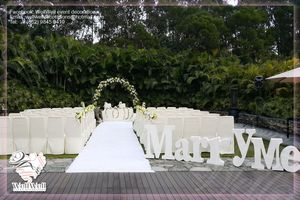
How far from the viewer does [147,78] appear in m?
12.6

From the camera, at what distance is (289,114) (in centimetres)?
1089

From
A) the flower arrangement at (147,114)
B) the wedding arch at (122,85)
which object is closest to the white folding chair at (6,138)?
the flower arrangement at (147,114)

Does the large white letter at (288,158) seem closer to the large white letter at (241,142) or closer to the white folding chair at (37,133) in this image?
the large white letter at (241,142)

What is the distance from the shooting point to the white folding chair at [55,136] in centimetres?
750

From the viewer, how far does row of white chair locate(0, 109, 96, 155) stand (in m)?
7.19

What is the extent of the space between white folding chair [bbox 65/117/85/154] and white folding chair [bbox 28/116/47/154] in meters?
0.42

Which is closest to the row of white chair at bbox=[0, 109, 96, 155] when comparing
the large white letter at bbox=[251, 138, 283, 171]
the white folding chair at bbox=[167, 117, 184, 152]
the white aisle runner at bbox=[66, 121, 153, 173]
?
the white aisle runner at bbox=[66, 121, 153, 173]

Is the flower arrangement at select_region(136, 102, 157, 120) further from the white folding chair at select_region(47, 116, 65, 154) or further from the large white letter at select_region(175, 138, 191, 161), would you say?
the white folding chair at select_region(47, 116, 65, 154)

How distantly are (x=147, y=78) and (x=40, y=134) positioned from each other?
5679mm

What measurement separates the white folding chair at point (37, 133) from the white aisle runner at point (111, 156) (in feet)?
2.31

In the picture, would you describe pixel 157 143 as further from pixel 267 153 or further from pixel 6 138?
pixel 6 138

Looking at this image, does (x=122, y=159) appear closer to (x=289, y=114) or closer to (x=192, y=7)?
(x=192, y=7)

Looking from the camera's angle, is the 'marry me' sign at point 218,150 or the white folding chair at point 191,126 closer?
the 'marry me' sign at point 218,150

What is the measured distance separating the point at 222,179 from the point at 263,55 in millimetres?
4925
